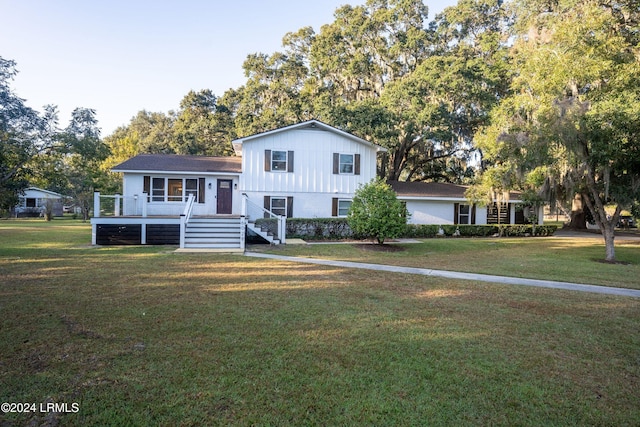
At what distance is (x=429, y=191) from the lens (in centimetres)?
2245

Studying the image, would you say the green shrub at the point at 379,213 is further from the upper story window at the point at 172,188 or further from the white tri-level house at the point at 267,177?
the upper story window at the point at 172,188

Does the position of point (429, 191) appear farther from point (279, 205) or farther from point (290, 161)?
point (279, 205)

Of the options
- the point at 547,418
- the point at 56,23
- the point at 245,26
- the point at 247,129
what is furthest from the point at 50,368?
the point at 247,129

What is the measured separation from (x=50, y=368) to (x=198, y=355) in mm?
1372

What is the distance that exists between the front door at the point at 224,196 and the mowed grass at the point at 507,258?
17.6ft

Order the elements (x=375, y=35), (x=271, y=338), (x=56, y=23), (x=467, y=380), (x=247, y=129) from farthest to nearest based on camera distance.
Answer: (x=247, y=129) → (x=375, y=35) → (x=56, y=23) → (x=271, y=338) → (x=467, y=380)

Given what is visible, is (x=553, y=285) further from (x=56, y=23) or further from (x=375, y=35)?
(x=375, y=35)

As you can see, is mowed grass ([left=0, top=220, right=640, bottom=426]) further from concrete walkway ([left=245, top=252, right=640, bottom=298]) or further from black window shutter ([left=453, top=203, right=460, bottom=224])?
black window shutter ([left=453, top=203, right=460, bottom=224])

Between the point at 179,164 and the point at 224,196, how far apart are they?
9.82 ft

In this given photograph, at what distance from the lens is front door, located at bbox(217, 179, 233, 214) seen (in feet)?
60.3

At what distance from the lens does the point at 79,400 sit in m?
2.96

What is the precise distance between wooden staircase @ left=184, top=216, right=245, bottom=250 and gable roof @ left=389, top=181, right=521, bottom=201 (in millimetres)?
10558

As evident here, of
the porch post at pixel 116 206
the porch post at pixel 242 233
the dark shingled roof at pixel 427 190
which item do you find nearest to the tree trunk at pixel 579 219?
the dark shingled roof at pixel 427 190

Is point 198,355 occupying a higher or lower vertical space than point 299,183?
lower
